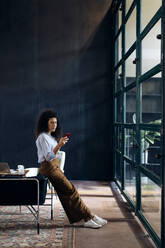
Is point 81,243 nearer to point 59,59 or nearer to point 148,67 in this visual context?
point 148,67

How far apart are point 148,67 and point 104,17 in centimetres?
417

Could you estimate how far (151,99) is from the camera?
394 centimetres

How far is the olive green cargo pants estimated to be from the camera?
416cm

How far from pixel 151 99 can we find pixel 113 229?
182 centimetres

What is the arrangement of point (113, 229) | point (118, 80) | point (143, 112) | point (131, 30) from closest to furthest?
1. point (113, 229)
2. point (143, 112)
3. point (131, 30)
4. point (118, 80)

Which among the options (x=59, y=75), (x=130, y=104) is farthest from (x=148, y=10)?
(x=59, y=75)

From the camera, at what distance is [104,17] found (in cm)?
777

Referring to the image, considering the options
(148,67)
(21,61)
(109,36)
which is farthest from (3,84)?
(148,67)

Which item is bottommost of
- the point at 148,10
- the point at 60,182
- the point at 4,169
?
the point at 60,182

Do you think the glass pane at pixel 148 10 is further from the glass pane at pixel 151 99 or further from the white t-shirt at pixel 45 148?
the white t-shirt at pixel 45 148

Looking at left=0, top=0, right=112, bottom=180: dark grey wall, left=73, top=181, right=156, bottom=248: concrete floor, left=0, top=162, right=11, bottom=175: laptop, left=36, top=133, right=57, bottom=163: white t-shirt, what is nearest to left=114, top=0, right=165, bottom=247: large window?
left=73, top=181, right=156, bottom=248: concrete floor

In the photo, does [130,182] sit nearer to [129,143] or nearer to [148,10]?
[129,143]

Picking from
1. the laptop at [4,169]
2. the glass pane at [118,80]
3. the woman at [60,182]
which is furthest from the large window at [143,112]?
the laptop at [4,169]

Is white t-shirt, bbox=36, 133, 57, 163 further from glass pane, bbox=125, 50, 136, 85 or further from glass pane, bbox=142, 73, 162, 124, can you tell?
glass pane, bbox=125, 50, 136, 85
